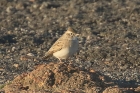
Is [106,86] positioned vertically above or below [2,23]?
below

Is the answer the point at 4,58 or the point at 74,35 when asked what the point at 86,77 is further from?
the point at 4,58

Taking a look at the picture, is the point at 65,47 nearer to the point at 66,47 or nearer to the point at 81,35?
the point at 66,47

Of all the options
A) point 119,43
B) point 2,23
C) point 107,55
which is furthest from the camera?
point 2,23

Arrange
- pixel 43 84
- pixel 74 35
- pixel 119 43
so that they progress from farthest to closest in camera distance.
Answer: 1. pixel 119 43
2. pixel 74 35
3. pixel 43 84

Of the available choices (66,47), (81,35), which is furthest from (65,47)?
(81,35)

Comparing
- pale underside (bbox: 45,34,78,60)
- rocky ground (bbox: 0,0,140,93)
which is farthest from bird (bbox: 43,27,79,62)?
rocky ground (bbox: 0,0,140,93)

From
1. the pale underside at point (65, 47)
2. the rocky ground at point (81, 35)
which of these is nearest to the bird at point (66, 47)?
the pale underside at point (65, 47)

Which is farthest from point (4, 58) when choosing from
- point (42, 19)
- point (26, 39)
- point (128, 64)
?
point (42, 19)

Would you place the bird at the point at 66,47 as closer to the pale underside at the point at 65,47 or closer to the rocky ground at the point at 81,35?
the pale underside at the point at 65,47
